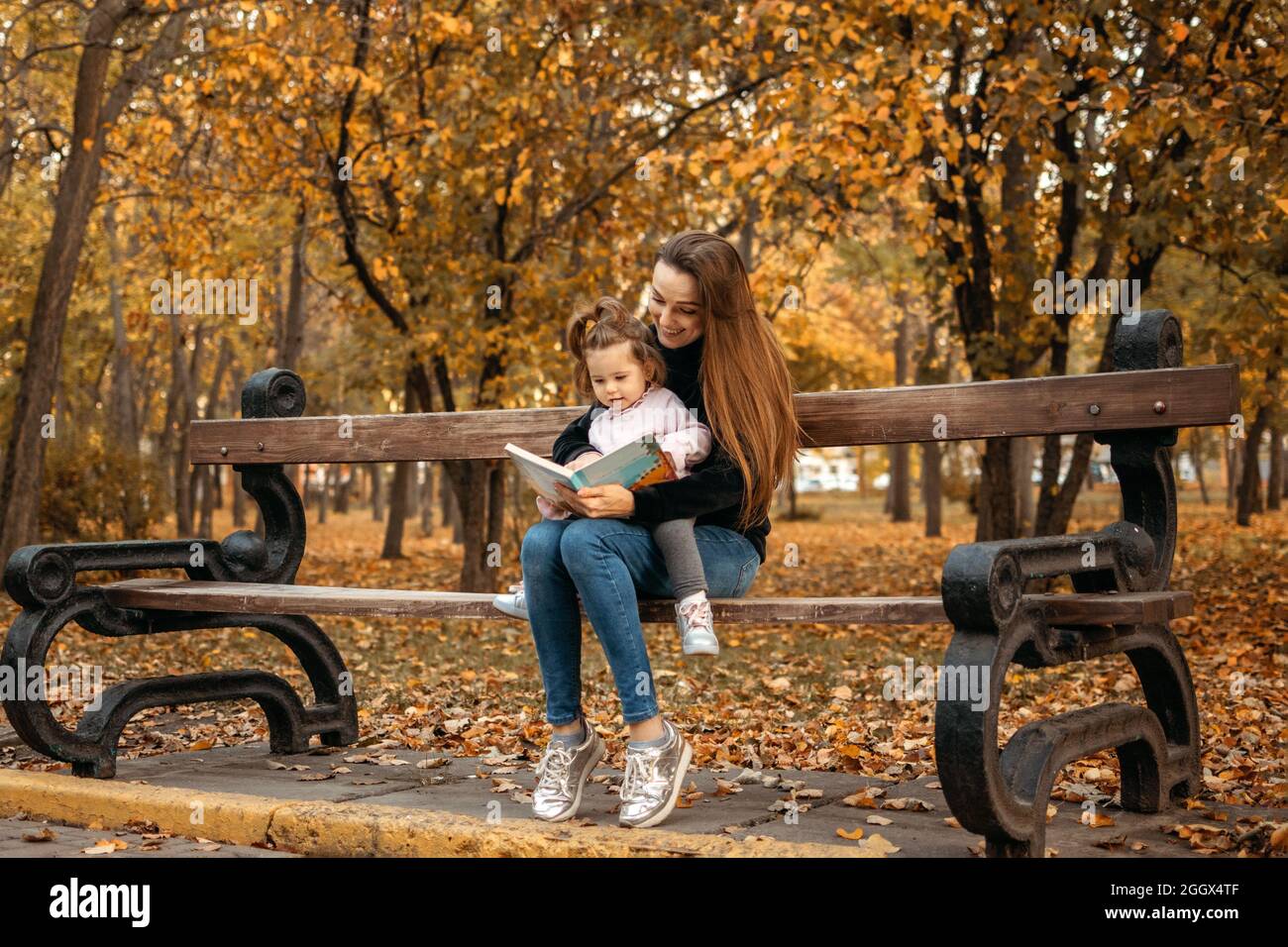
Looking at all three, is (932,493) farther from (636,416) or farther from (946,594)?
(946,594)

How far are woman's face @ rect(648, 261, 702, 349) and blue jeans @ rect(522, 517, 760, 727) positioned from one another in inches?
23.9

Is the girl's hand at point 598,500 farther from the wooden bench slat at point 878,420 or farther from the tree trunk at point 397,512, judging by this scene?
the tree trunk at point 397,512

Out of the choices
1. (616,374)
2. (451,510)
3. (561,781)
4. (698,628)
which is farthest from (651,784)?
(451,510)

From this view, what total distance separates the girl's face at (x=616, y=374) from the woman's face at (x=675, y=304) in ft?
0.61

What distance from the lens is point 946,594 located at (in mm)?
3178

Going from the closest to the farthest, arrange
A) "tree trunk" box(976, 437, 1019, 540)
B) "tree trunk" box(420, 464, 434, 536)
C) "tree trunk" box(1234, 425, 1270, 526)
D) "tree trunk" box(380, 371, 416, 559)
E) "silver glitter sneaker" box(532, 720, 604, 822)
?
1. "silver glitter sneaker" box(532, 720, 604, 822)
2. "tree trunk" box(976, 437, 1019, 540)
3. "tree trunk" box(380, 371, 416, 559)
4. "tree trunk" box(1234, 425, 1270, 526)
5. "tree trunk" box(420, 464, 434, 536)

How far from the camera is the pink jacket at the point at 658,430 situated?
13.3ft

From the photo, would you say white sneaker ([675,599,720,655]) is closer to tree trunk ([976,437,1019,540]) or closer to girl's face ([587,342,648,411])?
girl's face ([587,342,648,411])

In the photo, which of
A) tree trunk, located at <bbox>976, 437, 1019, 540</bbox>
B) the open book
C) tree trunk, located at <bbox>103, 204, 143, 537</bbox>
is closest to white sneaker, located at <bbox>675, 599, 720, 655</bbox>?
the open book

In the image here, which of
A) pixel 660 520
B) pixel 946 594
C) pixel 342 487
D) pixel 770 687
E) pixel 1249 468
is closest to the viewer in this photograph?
pixel 946 594

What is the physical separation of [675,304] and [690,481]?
0.58 metres

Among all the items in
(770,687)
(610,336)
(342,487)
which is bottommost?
(770,687)

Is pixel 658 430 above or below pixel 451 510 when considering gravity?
above

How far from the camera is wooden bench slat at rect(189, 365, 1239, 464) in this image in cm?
385
